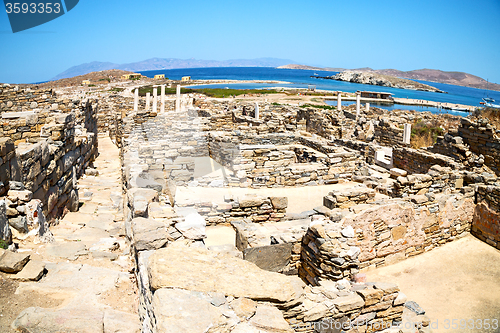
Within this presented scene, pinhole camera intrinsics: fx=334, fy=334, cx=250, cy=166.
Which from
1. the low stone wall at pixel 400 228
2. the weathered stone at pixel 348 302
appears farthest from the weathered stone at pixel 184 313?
the low stone wall at pixel 400 228

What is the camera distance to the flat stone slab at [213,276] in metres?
2.80

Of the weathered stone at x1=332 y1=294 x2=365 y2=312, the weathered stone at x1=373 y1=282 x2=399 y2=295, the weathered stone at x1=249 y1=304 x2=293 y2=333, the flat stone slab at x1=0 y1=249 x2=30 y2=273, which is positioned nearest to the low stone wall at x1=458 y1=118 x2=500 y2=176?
the weathered stone at x1=373 y1=282 x2=399 y2=295

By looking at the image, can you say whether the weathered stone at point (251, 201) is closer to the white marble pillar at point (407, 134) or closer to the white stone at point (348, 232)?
the white stone at point (348, 232)

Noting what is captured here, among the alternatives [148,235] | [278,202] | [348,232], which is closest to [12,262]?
[148,235]

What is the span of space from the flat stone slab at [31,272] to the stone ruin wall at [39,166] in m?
1.02

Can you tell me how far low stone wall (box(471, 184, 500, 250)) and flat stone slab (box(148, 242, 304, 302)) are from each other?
648 cm

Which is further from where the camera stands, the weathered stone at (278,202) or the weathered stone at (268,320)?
the weathered stone at (278,202)

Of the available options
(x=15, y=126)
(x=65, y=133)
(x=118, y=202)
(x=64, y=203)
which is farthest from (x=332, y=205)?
(x=15, y=126)

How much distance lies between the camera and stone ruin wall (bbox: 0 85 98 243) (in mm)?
4508

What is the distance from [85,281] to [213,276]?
4.95ft

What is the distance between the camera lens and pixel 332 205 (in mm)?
7410

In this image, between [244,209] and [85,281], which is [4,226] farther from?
[244,209]

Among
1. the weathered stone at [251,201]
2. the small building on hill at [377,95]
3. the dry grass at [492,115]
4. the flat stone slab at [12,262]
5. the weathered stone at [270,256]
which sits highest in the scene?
the small building on hill at [377,95]

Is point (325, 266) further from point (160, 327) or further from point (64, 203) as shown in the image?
point (64, 203)
